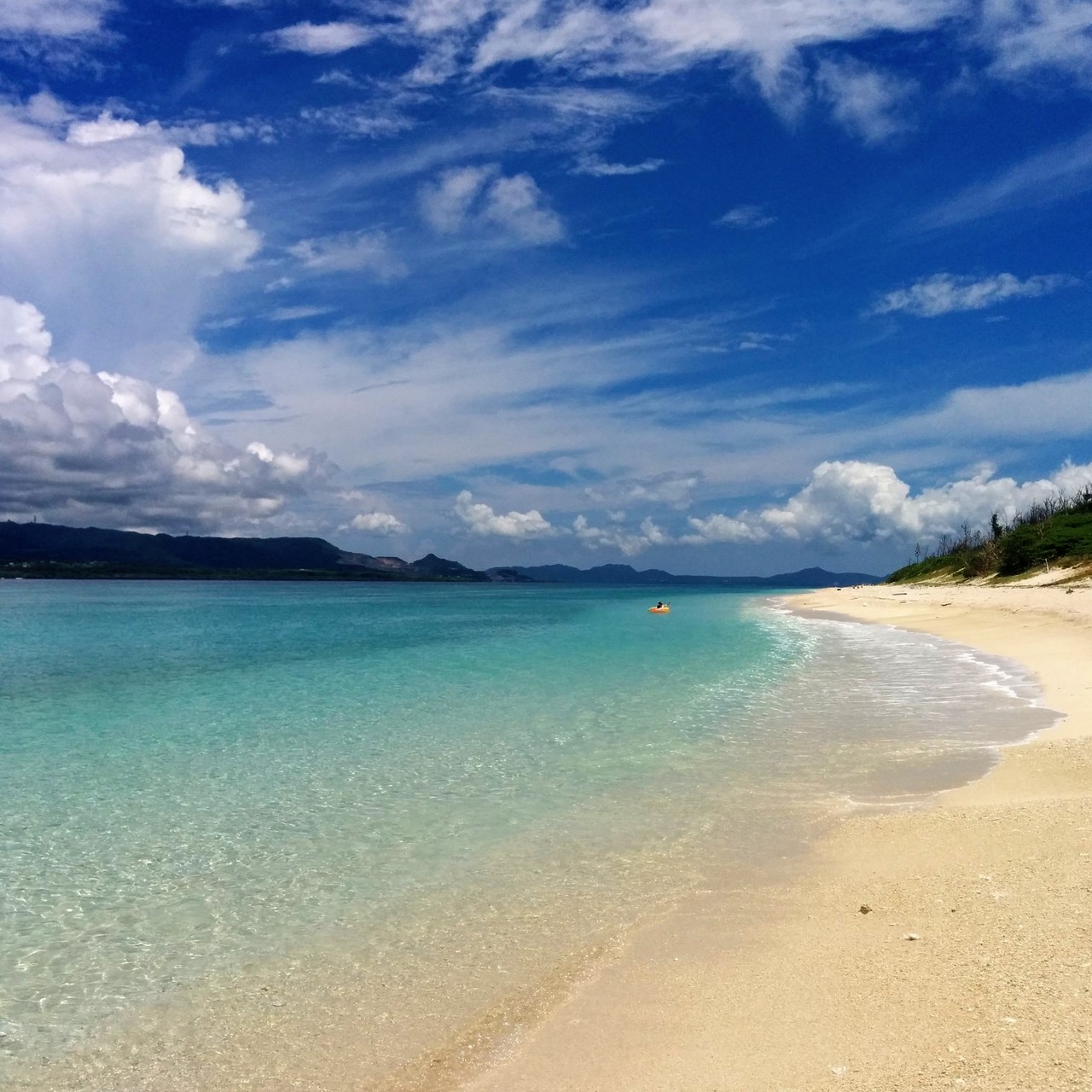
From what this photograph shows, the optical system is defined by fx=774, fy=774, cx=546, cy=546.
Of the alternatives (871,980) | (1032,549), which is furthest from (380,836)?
(1032,549)

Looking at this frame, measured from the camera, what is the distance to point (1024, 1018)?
505cm

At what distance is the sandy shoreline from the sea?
0.60 metres

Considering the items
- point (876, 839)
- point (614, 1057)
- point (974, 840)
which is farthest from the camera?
point (876, 839)

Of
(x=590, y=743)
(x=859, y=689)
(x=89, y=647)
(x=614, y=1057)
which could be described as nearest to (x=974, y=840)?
(x=614, y=1057)

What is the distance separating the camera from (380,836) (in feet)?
35.5

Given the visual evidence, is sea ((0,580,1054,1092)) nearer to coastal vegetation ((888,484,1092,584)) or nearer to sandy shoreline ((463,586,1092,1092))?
sandy shoreline ((463,586,1092,1092))

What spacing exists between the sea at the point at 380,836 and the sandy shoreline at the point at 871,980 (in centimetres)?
60

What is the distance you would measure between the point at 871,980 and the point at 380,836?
6.86 m

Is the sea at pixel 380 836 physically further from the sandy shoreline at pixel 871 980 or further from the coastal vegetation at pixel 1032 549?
the coastal vegetation at pixel 1032 549

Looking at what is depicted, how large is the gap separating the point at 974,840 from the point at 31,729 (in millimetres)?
20224

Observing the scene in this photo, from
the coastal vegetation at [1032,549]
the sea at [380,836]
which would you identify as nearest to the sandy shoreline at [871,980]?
the sea at [380,836]

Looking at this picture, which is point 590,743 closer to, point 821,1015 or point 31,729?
point 821,1015

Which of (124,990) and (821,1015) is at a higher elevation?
(821,1015)

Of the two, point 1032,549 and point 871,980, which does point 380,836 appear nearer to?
point 871,980
